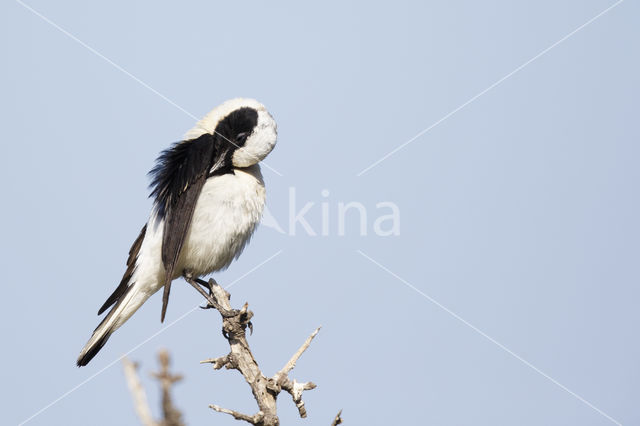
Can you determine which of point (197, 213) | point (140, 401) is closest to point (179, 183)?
→ point (197, 213)

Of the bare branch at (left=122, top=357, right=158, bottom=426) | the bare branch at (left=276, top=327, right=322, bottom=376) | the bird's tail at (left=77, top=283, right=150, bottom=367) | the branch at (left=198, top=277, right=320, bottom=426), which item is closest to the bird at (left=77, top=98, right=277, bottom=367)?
the bird's tail at (left=77, top=283, right=150, bottom=367)

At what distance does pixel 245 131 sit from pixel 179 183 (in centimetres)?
61

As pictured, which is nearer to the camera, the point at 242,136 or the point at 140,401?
the point at 140,401

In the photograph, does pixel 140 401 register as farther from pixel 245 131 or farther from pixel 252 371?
pixel 245 131

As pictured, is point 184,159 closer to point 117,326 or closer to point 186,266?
point 186,266

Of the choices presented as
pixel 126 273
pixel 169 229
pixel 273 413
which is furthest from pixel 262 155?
pixel 273 413

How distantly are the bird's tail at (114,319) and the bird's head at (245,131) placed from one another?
112cm

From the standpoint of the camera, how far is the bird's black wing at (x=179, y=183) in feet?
16.2

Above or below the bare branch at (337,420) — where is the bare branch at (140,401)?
below

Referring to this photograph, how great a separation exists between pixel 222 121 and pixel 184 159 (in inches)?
17.4

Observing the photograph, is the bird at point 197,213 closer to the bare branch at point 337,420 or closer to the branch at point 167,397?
the bare branch at point 337,420

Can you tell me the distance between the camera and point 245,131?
17.4ft

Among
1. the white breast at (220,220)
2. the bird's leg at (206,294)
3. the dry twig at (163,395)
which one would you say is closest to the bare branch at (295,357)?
the bird's leg at (206,294)

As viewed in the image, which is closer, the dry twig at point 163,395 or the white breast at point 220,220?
the dry twig at point 163,395
